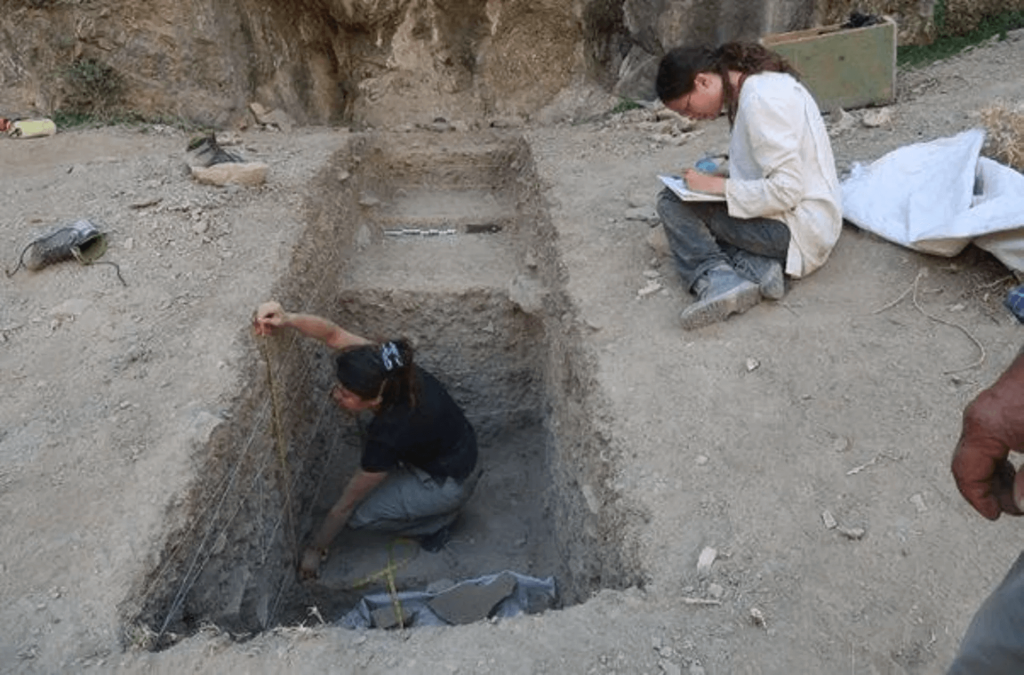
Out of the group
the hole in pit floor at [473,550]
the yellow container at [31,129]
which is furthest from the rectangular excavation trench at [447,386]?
the yellow container at [31,129]

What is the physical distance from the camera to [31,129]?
270 inches

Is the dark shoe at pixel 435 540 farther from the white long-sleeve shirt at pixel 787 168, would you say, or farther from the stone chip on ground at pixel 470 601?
the white long-sleeve shirt at pixel 787 168

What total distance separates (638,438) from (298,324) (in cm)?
175

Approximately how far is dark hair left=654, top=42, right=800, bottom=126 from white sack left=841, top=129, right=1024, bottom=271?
1.04 m

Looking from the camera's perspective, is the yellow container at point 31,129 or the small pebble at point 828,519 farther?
the yellow container at point 31,129

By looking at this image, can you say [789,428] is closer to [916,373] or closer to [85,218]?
[916,373]

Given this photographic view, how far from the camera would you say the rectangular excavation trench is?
11.7ft

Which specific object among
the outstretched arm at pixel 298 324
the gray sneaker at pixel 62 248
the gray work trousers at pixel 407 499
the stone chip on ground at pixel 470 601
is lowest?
the gray work trousers at pixel 407 499

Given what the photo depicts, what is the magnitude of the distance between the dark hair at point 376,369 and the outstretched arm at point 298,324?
202 millimetres

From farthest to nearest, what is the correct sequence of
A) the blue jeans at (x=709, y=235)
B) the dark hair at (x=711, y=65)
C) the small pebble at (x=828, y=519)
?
the blue jeans at (x=709, y=235) < the dark hair at (x=711, y=65) < the small pebble at (x=828, y=519)

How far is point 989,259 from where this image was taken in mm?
4195

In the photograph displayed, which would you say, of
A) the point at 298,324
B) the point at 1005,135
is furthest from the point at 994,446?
the point at 1005,135

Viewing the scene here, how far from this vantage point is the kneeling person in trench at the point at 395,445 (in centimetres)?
405

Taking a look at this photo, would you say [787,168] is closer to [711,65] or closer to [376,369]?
[711,65]
